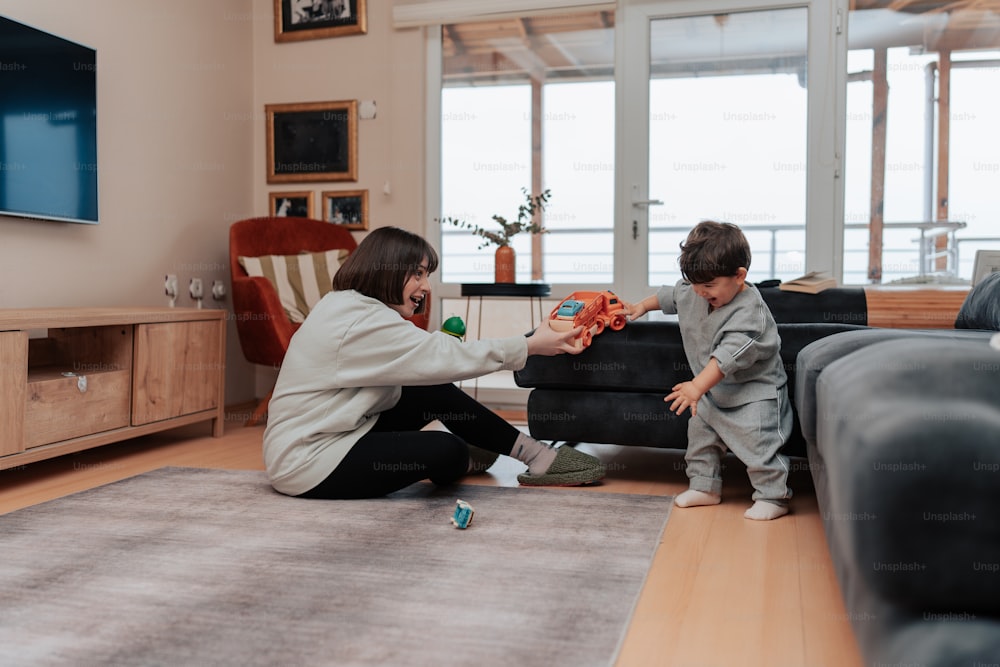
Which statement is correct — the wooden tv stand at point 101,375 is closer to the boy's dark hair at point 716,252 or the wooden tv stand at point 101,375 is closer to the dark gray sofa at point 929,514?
the boy's dark hair at point 716,252

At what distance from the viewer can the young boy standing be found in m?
2.16

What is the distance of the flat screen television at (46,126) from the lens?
291cm

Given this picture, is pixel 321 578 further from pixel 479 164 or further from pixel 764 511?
pixel 479 164

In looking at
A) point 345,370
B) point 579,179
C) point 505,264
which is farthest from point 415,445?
point 579,179

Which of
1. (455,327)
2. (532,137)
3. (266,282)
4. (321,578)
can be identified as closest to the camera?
(321,578)

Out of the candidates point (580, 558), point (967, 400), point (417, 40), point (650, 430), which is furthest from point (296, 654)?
point (417, 40)

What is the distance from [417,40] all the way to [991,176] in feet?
9.61

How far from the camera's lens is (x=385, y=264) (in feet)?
7.23

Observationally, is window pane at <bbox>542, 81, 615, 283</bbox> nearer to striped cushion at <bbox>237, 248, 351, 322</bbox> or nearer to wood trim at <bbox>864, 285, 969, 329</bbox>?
striped cushion at <bbox>237, 248, 351, 322</bbox>

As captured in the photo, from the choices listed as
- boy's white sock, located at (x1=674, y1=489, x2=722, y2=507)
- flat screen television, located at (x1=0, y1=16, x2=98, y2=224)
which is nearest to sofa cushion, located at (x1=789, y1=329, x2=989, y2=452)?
boy's white sock, located at (x1=674, y1=489, x2=722, y2=507)

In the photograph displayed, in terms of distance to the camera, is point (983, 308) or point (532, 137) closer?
point (983, 308)

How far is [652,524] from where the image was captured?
207 centimetres

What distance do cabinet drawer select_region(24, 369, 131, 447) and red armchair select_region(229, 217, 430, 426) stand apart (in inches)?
28.1

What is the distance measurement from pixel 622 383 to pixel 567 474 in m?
0.32
